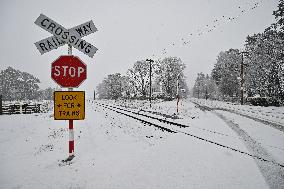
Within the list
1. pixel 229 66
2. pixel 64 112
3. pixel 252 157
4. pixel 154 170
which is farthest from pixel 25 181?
pixel 229 66

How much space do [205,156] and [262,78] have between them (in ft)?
121

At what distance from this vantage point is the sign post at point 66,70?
17.9ft

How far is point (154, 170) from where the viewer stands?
4664 millimetres

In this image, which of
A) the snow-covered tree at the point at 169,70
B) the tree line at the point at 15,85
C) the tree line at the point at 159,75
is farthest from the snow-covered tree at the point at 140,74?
the tree line at the point at 15,85

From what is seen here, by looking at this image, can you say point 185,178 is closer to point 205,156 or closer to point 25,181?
point 205,156

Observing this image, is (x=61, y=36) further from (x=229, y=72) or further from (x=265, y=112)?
(x=229, y=72)

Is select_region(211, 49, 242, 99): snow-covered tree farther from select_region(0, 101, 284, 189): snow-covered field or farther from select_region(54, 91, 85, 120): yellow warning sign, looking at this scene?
select_region(54, 91, 85, 120): yellow warning sign

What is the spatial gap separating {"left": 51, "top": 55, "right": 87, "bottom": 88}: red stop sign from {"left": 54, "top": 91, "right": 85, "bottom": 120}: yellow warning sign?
0.26 meters

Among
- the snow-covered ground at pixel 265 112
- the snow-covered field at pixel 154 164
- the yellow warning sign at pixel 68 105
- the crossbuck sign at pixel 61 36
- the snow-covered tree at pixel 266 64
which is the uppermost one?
the snow-covered tree at pixel 266 64

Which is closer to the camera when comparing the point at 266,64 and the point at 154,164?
the point at 154,164

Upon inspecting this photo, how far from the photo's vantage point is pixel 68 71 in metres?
5.54

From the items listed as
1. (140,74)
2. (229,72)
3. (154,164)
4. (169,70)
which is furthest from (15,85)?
(154,164)

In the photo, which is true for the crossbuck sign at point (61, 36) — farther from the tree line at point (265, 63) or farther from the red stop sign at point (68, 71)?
the tree line at point (265, 63)

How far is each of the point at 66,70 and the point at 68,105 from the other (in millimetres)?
950
